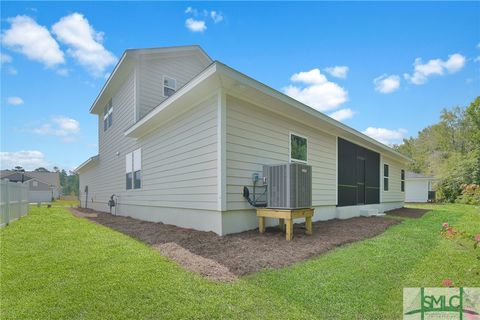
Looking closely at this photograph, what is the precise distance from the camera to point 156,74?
10.2 meters

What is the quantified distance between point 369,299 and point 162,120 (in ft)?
21.9

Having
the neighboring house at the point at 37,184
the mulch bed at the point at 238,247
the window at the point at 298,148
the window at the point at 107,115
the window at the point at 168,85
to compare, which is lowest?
the neighboring house at the point at 37,184

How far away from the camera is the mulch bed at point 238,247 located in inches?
148

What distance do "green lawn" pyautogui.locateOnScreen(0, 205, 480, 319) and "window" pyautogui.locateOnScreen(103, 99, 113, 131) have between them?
8.84 m

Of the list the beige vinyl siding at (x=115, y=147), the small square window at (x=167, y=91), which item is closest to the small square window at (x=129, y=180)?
the beige vinyl siding at (x=115, y=147)

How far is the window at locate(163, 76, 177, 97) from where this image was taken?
10500 millimetres

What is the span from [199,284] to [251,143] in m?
3.63

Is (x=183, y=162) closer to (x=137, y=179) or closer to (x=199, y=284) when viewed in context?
(x=137, y=179)

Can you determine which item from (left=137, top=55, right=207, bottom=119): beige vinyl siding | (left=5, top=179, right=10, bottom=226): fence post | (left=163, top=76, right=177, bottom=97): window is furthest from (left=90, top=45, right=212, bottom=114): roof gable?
(left=5, top=179, right=10, bottom=226): fence post

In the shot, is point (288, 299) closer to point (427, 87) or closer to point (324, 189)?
point (324, 189)

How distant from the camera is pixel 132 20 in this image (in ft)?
26.5

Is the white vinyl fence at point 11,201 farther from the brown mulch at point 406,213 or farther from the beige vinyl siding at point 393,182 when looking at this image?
the beige vinyl siding at point 393,182

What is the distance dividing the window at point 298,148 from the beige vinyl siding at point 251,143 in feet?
0.56

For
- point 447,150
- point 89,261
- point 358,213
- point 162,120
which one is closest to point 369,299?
point 89,261
